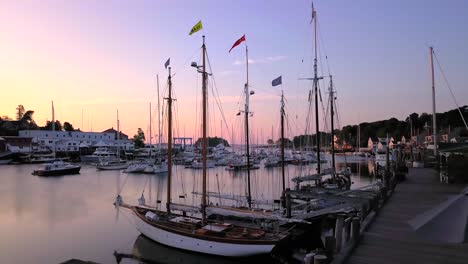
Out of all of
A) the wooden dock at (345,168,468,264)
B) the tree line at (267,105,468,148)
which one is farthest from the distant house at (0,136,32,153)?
the wooden dock at (345,168,468,264)

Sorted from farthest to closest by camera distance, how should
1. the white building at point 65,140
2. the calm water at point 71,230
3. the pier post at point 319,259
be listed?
A: the white building at point 65,140
the calm water at point 71,230
the pier post at point 319,259

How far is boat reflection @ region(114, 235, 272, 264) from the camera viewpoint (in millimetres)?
18734

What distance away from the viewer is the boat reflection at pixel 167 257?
18.7 metres

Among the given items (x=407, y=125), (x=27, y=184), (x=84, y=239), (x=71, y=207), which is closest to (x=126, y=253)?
(x=84, y=239)

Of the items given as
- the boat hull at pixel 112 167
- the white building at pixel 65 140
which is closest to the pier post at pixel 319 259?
the boat hull at pixel 112 167

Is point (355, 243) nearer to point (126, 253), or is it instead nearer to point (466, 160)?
point (126, 253)

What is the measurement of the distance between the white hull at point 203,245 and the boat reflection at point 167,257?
35 cm

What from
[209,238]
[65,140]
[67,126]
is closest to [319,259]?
[209,238]

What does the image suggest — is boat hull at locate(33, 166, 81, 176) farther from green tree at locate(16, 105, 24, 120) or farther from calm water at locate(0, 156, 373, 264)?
green tree at locate(16, 105, 24, 120)

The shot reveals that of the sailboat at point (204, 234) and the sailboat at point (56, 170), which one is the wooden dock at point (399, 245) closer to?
the sailboat at point (204, 234)

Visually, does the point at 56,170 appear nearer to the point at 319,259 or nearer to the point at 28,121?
the point at 319,259

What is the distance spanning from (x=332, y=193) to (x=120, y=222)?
58.5 ft

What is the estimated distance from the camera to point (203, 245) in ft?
63.0

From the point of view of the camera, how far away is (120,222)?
2989 centimetres
